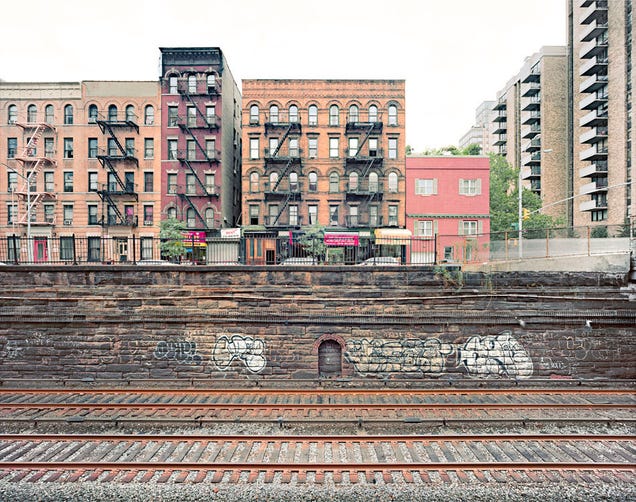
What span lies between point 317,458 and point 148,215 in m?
32.0

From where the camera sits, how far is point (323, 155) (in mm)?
36125

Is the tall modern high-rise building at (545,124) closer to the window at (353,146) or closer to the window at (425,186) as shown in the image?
the window at (425,186)

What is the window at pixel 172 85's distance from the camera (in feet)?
115

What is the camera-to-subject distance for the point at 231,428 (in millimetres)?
9922

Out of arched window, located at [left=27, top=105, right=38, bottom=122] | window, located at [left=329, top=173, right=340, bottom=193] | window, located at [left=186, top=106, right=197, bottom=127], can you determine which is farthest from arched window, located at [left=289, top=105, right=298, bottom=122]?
arched window, located at [left=27, top=105, right=38, bottom=122]

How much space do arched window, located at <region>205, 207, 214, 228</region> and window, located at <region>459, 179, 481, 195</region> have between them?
74.4ft

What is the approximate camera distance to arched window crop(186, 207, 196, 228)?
3531 cm

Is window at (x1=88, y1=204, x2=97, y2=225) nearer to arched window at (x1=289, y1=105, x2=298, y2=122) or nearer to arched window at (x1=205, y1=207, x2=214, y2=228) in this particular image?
arched window at (x1=205, y1=207, x2=214, y2=228)

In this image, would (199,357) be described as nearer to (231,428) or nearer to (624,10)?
(231,428)

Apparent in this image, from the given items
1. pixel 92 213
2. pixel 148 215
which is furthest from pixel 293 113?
pixel 92 213

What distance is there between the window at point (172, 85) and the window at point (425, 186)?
2327 centimetres

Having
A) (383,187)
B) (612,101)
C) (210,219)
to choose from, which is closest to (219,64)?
(210,219)

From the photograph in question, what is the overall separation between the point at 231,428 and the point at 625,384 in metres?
12.8

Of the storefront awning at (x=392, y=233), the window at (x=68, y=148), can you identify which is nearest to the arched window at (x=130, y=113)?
the window at (x=68, y=148)
